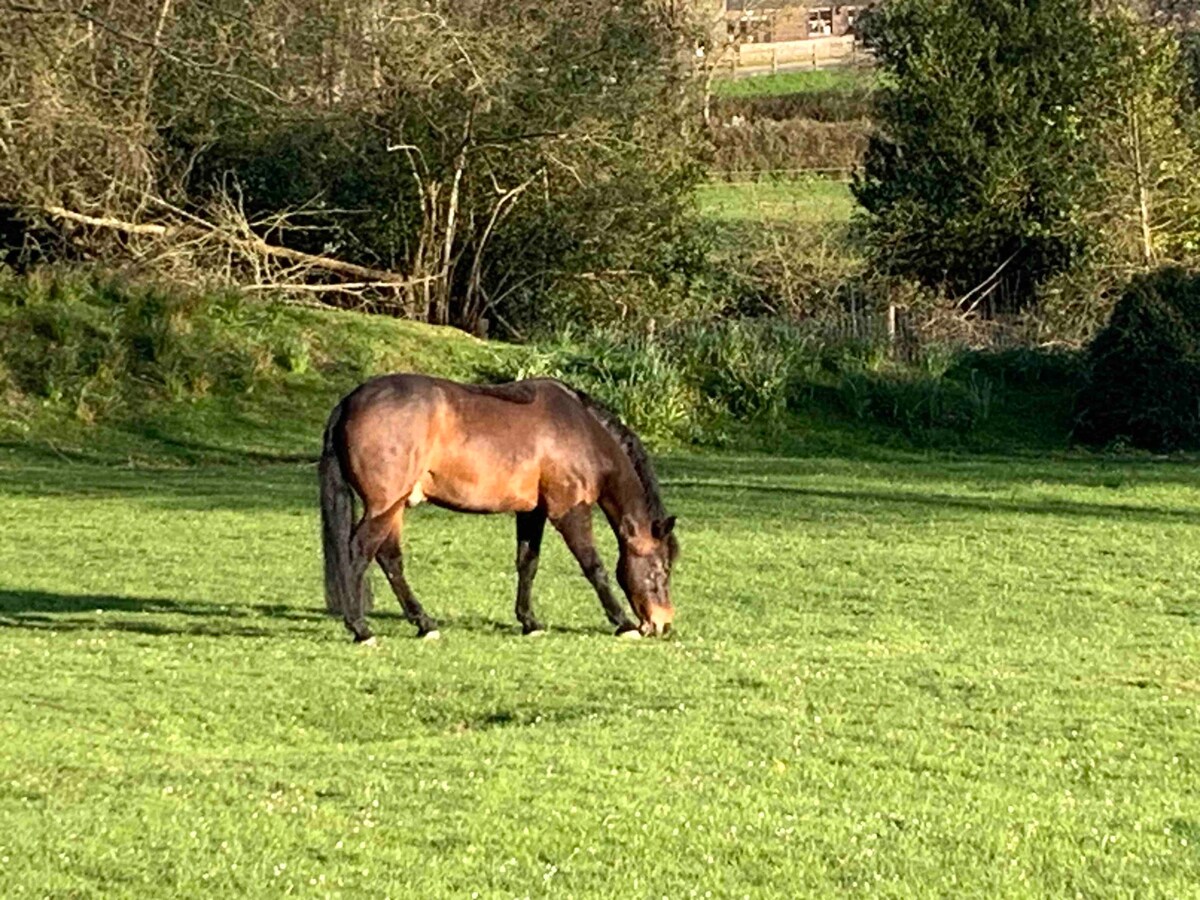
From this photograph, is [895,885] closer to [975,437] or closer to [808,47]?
[975,437]

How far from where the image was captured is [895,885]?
24.4 ft

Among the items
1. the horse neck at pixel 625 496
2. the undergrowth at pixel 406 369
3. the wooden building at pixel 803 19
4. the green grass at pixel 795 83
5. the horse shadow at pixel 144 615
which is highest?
the wooden building at pixel 803 19

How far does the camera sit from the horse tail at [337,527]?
13.6m

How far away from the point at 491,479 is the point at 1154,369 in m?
18.7

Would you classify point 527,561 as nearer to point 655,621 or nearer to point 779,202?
point 655,621

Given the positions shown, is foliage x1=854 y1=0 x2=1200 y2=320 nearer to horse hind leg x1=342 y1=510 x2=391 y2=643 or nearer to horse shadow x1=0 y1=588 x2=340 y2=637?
horse shadow x1=0 y1=588 x2=340 y2=637

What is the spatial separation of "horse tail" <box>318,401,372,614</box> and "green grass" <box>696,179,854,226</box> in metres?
27.0

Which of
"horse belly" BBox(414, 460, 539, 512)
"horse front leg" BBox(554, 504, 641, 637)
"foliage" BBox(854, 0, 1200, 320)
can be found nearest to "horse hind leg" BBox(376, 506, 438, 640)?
"horse belly" BBox(414, 460, 539, 512)

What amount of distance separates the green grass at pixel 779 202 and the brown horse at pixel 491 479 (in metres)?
26.0

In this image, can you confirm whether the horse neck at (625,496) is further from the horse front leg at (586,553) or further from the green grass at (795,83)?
the green grass at (795,83)

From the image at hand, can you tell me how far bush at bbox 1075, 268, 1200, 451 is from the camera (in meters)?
30.9

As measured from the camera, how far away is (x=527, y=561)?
47.5 feet

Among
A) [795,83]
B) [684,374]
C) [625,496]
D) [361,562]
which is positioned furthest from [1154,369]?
[795,83]

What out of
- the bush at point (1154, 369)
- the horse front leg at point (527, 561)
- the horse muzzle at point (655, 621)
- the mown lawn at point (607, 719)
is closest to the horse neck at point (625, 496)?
the horse front leg at point (527, 561)
